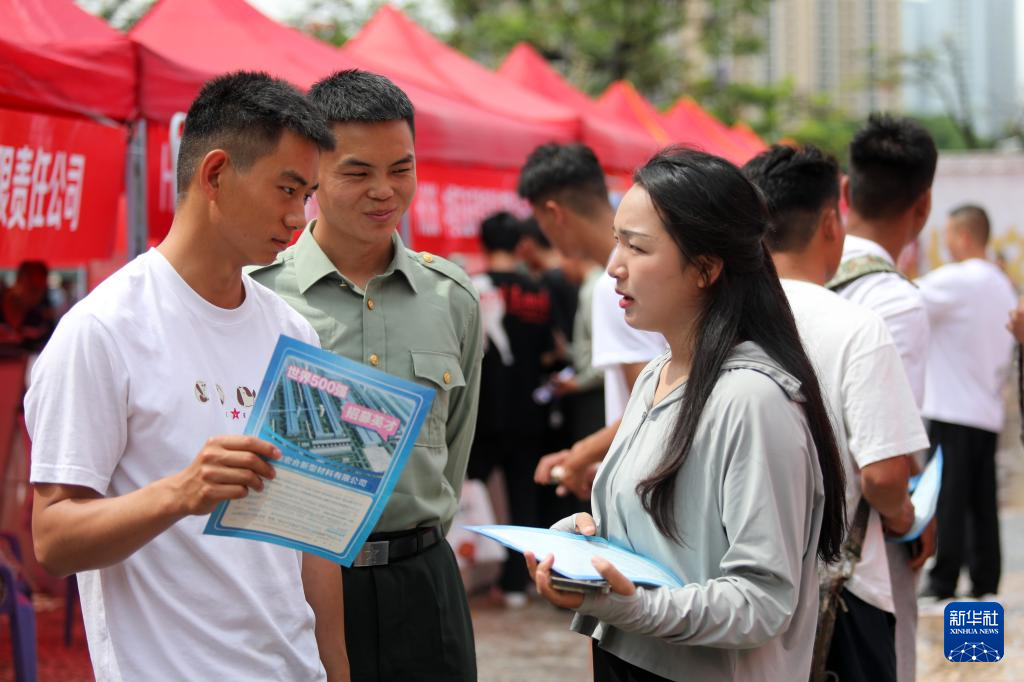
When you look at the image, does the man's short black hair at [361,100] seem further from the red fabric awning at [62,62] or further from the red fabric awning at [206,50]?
the red fabric awning at [206,50]

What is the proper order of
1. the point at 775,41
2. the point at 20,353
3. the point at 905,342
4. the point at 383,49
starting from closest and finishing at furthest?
the point at 905,342 < the point at 20,353 < the point at 383,49 < the point at 775,41

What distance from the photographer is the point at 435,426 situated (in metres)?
2.67

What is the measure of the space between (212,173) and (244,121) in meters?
0.10

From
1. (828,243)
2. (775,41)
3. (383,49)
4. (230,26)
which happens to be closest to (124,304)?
(828,243)

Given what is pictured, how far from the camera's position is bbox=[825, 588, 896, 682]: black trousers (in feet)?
8.30

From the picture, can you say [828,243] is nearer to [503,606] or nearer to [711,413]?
[711,413]

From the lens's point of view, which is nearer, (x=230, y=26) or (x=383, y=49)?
(x=230, y=26)

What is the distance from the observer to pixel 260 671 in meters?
1.86

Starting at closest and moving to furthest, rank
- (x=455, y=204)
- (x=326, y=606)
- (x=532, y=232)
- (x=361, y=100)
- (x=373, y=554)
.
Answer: (x=326, y=606) < (x=373, y=554) < (x=361, y=100) < (x=455, y=204) < (x=532, y=232)

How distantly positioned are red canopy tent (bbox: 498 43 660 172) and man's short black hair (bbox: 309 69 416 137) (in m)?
5.05

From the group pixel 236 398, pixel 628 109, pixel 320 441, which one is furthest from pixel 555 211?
pixel 628 109

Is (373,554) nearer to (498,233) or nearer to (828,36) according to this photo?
(498,233)

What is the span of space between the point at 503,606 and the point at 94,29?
13.2ft

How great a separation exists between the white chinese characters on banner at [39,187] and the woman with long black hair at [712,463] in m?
2.37
